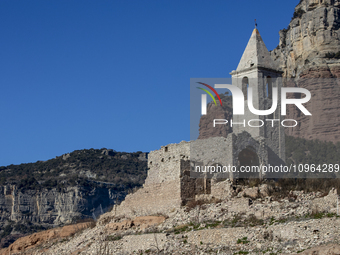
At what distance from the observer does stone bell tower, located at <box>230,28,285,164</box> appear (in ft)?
134

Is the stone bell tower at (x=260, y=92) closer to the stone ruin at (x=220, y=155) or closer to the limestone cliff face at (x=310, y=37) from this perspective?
the stone ruin at (x=220, y=155)

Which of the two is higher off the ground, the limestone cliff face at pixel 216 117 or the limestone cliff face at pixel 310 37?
the limestone cliff face at pixel 310 37

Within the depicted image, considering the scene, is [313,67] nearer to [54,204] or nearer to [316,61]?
[316,61]

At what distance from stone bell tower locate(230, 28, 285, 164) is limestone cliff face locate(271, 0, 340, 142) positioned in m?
30.7

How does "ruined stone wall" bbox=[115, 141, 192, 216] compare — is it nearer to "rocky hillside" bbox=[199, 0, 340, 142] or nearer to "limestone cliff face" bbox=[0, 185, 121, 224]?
"limestone cliff face" bbox=[0, 185, 121, 224]

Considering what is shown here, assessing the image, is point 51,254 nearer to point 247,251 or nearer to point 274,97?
point 247,251

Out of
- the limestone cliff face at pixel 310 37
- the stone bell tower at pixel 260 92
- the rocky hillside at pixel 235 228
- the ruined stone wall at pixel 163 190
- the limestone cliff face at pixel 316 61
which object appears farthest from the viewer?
the limestone cliff face at pixel 310 37

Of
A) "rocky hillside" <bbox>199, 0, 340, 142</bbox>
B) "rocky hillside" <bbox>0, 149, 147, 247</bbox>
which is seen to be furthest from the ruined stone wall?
"rocky hillside" <bbox>199, 0, 340, 142</bbox>

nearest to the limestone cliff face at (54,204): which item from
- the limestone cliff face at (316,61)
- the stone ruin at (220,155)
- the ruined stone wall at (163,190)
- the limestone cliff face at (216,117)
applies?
the limestone cliff face at (216,117)

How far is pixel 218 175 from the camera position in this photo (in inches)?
1449

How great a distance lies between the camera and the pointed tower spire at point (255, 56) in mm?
41531

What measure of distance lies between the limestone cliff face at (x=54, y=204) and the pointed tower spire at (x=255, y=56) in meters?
34.7

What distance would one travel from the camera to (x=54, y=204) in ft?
248

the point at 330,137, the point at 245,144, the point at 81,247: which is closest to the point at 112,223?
the point at 81,247
